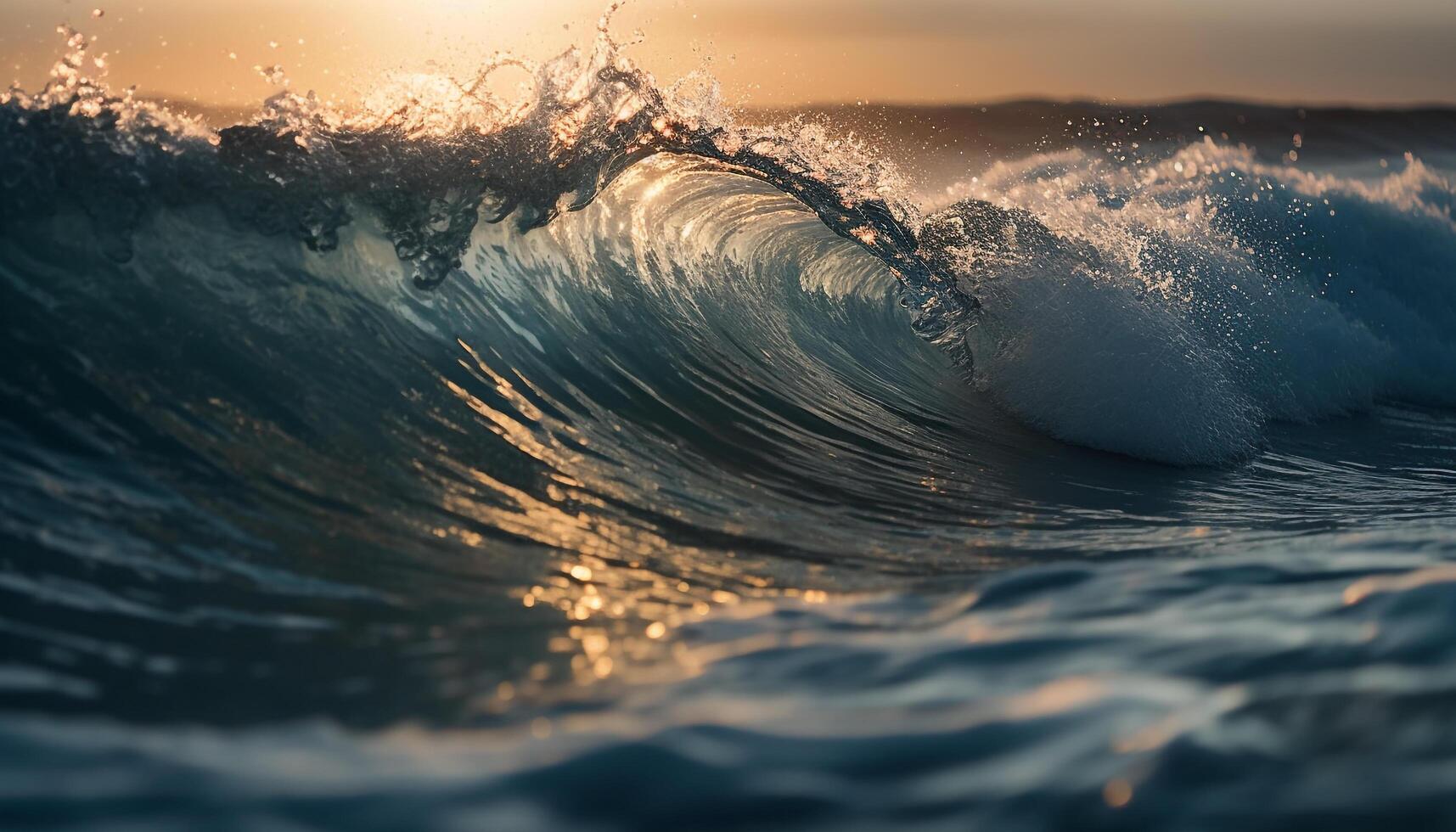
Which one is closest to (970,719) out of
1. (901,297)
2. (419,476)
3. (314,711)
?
(314,711)

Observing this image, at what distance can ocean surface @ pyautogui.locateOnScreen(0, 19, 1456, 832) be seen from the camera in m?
1.63

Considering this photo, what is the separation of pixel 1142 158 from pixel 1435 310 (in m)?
2.47

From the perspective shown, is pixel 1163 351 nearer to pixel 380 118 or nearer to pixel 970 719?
pixel 380 118

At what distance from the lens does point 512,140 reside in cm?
535

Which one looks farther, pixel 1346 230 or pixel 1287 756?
pixel 1346 230

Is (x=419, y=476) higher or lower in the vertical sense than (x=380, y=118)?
lower

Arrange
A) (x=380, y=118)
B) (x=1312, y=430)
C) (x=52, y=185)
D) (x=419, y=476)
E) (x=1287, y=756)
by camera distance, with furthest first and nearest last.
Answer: (x=1312, y=430), (x=380, y=118), (x=52, y=185), (x=419, y=476), (x=1287, y=756)

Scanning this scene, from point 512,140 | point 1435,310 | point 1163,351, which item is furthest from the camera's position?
point 1435,310

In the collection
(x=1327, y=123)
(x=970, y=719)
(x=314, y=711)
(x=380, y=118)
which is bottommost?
(x=970, y=719)

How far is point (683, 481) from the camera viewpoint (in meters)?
3.98

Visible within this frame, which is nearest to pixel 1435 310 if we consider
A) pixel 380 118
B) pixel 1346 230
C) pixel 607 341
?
pixel 1346 230

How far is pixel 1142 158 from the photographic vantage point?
923 centimetres

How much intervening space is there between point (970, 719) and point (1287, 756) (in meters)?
0.45

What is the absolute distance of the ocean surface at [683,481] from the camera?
5.34ft
